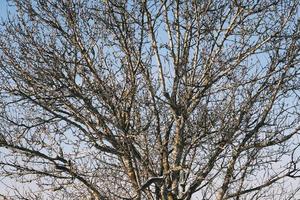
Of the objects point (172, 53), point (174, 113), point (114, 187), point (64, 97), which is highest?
point (172, 53)

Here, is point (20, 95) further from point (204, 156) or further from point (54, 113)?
point (204, 156)

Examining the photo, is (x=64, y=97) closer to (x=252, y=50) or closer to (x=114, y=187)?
(x=114, y=187)

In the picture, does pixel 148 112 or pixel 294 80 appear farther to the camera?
pixel 294 80

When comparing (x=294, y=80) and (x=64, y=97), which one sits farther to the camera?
(x=294, y=80)

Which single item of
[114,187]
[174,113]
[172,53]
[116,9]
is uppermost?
[116,9]

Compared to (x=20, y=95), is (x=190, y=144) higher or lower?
lower

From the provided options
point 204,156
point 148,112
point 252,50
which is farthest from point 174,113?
point 252,50

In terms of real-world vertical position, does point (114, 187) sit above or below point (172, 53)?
below

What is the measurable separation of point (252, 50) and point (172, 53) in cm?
124

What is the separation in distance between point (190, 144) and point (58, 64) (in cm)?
240

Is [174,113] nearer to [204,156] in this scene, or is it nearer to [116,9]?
[204,156]

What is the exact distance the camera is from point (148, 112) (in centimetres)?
715

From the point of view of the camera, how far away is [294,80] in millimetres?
7688

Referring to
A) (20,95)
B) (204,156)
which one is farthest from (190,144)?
(20,95)
